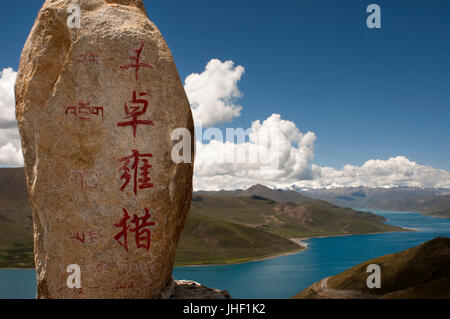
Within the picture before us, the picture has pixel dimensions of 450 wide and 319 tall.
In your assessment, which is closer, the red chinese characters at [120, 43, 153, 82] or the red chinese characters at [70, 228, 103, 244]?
the red chinese characters at [70, 228, 103, 244]

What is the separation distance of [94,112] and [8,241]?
161 meters

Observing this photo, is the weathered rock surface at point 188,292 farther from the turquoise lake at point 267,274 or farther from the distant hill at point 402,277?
the turquoise lake at point 267,274

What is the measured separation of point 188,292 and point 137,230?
141 inches

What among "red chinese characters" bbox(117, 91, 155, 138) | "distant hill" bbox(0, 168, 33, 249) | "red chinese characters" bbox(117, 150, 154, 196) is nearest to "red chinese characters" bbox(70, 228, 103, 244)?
"red chinese characters" bbox(117, 150, 154, 196)

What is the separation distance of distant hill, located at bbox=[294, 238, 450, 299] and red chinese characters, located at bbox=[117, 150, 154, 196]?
49.2 metres

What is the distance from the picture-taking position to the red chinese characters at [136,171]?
9.62 meters

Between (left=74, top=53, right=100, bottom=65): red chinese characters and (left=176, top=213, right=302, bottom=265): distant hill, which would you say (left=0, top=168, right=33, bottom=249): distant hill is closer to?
(left=176, top=213, right=302, bottom=265): distant hill

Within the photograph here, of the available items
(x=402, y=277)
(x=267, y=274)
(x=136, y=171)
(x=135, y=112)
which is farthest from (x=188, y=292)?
(x=267, y=274)

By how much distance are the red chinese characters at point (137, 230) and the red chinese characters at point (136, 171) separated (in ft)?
2.36

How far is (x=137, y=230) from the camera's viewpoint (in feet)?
31.6

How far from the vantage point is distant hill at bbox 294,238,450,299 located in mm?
51628

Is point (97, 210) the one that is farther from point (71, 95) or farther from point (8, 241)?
point (8, 241)

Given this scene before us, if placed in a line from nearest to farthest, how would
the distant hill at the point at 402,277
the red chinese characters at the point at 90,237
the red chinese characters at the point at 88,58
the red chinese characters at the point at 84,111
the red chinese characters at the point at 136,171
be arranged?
the red chinese characters at the point at 90,237 → the red chinese characters at the point at 136,171 → the red chinese characters at the point at 84,111 → the red chinese characters at the point at 88,58 → the distant hill at the point at 402,277

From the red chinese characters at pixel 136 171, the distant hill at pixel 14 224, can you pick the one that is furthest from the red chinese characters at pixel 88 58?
the distant hill at pixel 14 224
